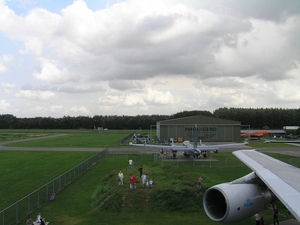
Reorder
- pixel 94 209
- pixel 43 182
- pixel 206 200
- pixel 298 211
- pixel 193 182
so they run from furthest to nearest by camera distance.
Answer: pixel 43 182, pixel 193 182, pixel 94 209, pixel 206 200, pixel 298 211

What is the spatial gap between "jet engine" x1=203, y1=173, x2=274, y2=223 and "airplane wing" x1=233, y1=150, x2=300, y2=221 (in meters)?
0.67

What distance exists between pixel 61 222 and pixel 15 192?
9489 mm

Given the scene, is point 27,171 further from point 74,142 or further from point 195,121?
point 195,121

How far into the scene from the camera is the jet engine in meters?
8.79

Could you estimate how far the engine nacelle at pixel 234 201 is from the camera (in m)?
8.78

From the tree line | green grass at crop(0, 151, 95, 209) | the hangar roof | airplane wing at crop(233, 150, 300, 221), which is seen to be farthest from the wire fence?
the tree line

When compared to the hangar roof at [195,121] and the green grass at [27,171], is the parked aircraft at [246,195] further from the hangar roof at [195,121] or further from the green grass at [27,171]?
the hangar roof at [195,121]

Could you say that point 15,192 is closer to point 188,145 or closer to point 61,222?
point 61,222

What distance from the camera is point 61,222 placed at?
19703 millimetres

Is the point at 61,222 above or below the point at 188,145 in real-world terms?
below

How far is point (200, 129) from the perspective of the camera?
7988 centimetres

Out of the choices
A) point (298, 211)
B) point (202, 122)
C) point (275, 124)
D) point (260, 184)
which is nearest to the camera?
point (298, 211)

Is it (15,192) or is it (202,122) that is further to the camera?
(202,122)

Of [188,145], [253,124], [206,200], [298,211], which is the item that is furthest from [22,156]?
[253,124]
